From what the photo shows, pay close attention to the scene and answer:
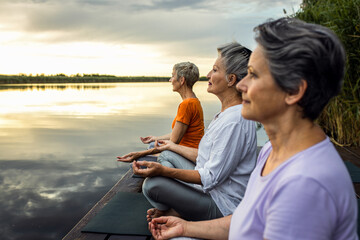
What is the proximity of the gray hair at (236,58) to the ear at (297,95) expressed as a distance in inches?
35.2

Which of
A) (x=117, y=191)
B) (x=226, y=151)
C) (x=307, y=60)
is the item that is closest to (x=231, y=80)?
(x=226, y=151)

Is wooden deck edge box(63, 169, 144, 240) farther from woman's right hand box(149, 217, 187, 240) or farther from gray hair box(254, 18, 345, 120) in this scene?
gray hair box(254, 18, 345, 120)

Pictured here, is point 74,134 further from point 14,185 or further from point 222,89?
point 222,89

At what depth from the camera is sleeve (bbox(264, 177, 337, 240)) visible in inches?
28.3

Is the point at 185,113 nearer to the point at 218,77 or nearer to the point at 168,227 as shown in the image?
the point at 218,77

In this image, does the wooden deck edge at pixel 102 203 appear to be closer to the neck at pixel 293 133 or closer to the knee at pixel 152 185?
the knee at pixel 152 185

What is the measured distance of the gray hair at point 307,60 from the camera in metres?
0.79

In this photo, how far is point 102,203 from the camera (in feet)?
8.56

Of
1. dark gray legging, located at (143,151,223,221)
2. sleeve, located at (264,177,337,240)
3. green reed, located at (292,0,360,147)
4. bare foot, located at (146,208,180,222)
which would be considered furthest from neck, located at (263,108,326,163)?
green reed, located at (292,0,360,147)

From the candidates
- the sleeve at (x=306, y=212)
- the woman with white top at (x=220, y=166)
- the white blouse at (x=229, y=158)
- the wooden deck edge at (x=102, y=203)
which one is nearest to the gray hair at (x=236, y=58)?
the woman with white top at (x=220, y=166)

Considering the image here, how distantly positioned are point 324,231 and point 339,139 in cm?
505

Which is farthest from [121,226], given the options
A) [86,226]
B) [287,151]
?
[287,151]

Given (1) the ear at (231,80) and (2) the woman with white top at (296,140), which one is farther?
(1) the ear at (231,80)

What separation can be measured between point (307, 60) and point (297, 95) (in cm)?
9
